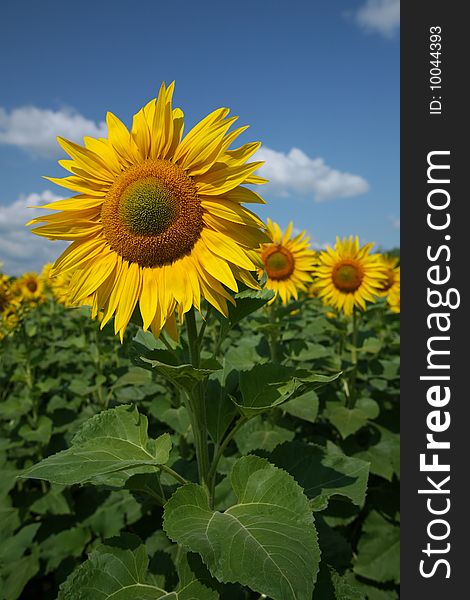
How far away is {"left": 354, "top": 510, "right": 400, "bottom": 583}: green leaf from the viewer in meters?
3.77

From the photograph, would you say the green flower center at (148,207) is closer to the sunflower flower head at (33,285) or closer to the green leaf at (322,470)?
the green leaf at (322,470)

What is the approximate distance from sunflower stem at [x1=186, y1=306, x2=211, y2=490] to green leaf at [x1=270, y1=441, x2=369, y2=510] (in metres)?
0.39

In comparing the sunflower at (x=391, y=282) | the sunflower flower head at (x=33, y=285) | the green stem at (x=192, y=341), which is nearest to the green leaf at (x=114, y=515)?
the green stem at (x=192, y=341)

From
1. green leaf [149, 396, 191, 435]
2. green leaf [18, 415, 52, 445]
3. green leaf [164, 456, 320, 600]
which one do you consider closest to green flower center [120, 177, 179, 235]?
green leaf [164, 456, 320, 600]

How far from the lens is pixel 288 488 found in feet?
5.93

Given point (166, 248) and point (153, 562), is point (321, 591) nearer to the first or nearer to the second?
point (153, 562)

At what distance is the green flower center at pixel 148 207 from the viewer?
192 cm

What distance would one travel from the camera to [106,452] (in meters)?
1.97

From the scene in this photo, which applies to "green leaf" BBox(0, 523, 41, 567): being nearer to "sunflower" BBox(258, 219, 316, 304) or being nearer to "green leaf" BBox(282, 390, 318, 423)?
"green leaf" BBox(282, 390, 318, 423)

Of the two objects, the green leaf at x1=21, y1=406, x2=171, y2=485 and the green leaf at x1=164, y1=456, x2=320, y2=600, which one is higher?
the green leaf at x1=21, y1=406, x2=171, y2=485

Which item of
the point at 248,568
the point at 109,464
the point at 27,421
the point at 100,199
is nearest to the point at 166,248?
the point at 100,199

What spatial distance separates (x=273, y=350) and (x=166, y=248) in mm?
2343

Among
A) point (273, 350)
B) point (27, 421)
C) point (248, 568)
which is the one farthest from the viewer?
point (27, 421)

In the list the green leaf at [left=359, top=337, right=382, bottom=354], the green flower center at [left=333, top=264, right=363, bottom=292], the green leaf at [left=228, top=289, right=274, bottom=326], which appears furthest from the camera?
the green flower center at [left=333, top=264, right=363, bottom=292]
